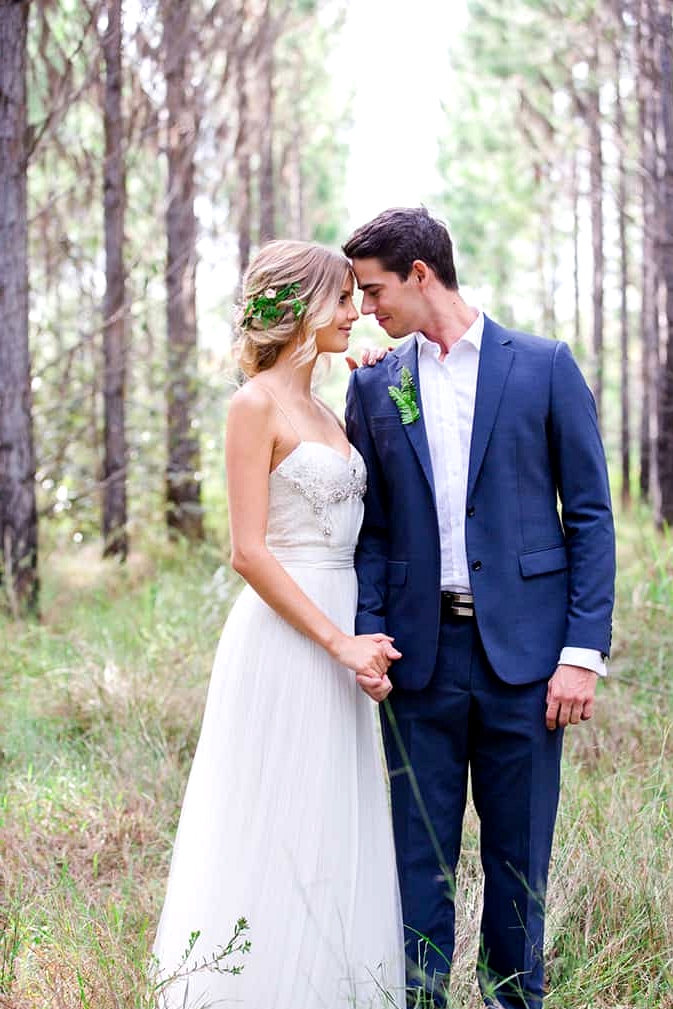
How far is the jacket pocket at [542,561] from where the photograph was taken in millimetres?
2848

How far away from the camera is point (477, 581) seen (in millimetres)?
2855

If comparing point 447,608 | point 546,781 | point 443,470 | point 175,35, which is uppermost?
point 175,35

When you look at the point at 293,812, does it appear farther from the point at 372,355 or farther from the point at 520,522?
the point at 372,355

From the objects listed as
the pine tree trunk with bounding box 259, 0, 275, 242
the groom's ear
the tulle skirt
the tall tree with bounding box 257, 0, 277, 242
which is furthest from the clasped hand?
the pine tree trunk with bounding box 259, 0, 275, 242

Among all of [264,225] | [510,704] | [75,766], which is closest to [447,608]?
[510,704]

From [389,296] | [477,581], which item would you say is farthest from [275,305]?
[477,581]

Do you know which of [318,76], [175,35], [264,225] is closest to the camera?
[175,35]

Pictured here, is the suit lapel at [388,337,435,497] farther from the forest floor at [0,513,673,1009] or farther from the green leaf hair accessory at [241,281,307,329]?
the forest floor at [0,513,673,1009]

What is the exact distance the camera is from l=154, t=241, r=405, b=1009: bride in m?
2.82

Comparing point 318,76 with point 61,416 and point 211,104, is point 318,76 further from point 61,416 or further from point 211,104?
point 61,416

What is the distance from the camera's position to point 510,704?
2863 millimetres

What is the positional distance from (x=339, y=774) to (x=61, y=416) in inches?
285

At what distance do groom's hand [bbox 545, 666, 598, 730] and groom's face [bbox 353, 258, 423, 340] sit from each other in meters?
0.98

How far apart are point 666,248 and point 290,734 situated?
24.0 ft
